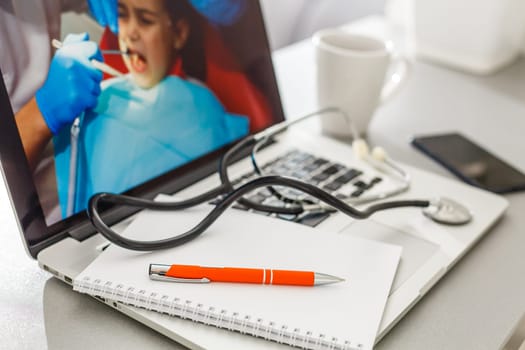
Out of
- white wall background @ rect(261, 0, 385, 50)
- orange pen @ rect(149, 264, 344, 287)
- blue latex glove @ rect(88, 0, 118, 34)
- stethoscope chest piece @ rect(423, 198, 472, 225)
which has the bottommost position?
white wall background @ rect(261, 0, 385, 50)

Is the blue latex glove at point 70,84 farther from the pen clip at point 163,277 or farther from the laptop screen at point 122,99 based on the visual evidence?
the pen clip at point 163,277

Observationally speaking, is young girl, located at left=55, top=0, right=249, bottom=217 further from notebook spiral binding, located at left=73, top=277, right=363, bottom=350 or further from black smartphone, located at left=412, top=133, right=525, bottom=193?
black smartphone, located at left=412, top=133, right=525, bottom=193

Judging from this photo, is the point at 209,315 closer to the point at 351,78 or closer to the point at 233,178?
the point at 233,178

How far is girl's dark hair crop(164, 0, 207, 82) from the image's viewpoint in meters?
0.61

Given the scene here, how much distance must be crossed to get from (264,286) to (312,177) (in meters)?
0.20

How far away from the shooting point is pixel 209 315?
1.34 ft

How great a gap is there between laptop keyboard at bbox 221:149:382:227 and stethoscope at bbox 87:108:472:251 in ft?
0.03

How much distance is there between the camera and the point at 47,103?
49 centimetres

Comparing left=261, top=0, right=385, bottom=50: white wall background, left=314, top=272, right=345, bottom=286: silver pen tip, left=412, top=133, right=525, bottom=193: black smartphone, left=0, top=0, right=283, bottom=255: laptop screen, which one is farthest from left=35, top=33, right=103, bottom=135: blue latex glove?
left=261, top=0, right=385, bottom=50: white wall background

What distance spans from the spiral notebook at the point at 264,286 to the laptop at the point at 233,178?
0.04ft

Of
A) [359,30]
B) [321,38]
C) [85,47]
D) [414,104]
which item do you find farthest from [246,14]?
[359,30]

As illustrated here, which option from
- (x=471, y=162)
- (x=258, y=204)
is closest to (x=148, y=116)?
(x=258, y=204)

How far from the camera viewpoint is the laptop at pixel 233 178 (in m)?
0.47

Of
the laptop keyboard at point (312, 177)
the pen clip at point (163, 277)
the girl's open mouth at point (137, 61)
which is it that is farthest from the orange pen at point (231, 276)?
the girl's open mouth at point (137, 61)
